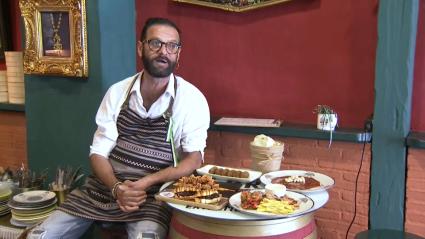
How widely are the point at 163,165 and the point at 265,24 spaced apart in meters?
1.06

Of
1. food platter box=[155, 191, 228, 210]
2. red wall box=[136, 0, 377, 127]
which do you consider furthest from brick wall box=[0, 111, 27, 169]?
food platter box=[155, 191, 228, 210]

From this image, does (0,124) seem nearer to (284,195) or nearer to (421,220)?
(284,195)

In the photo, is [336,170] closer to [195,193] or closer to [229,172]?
[229,172]

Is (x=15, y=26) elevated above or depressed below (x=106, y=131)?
above

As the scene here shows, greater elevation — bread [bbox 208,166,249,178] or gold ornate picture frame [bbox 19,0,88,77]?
gold ornate picture frame [bbox 19,0,88,77]

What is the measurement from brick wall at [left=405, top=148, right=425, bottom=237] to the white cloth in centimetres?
110

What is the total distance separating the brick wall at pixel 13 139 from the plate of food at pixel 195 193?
2.09m

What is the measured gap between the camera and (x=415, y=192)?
2.29 metres

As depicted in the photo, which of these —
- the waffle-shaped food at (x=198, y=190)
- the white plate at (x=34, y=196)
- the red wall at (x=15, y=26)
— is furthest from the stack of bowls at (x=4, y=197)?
the waffle-shaped food at (x=198, y=190)

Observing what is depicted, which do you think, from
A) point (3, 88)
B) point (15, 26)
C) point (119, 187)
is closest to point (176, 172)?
point (119, 187)

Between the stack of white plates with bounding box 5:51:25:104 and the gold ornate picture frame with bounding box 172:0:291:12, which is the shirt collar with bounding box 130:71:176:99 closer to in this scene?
the gold ornate picture frame with bounding box 172:0:291:12

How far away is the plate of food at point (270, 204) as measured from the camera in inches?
62.6

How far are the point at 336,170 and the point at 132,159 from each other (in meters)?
1.15

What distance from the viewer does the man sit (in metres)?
2.12
